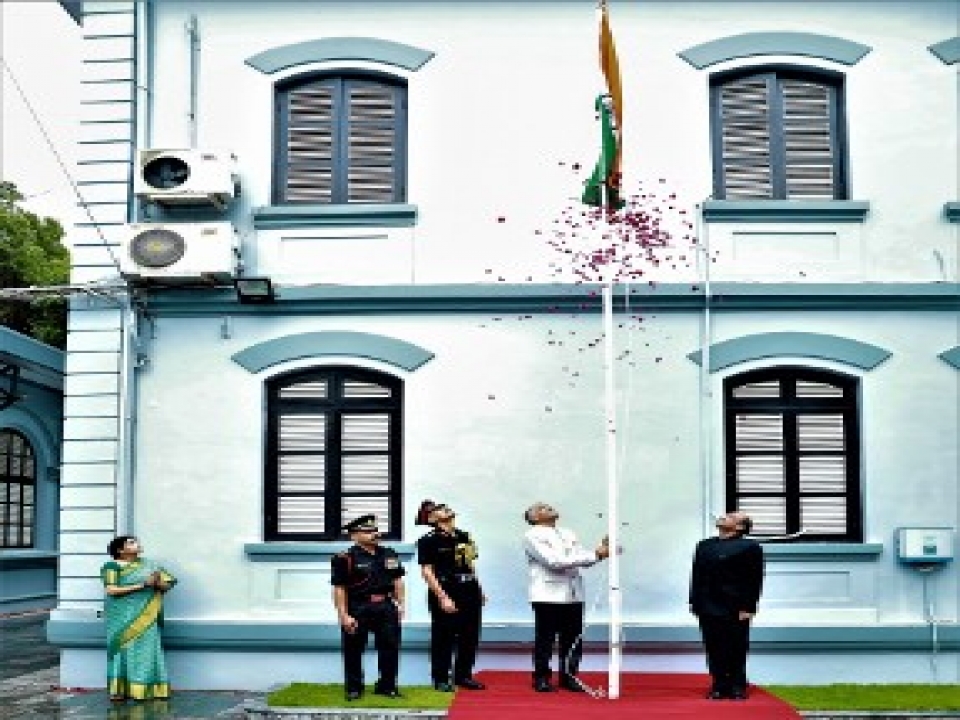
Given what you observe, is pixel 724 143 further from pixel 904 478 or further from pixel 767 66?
pixel 904 478

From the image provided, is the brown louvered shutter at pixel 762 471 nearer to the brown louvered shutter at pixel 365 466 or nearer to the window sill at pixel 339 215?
the brown louvered shutter at pixel 365 466

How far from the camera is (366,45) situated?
12.4 meters

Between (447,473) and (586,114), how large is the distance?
11.1ft

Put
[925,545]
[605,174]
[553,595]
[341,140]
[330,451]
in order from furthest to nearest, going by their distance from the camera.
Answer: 1. [341,140]
2. [330,451]
3. [925,545]
4. [553,595]
5. [605,174]

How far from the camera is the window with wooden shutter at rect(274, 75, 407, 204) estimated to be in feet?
40.7

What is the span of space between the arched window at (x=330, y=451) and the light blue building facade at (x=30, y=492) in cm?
796

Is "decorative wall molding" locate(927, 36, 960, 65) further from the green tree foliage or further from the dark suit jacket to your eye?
the green tree foliage

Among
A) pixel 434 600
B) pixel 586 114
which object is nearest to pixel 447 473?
pixel 434 600

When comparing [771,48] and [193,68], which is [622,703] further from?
[193,68]

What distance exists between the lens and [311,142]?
1251 centimetres

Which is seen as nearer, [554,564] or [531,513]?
[554,564]

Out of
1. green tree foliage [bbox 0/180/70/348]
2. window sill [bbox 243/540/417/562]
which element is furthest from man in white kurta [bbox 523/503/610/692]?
green tree foliage [bbox 0/180/70/348]

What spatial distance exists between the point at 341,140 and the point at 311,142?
0.91 ft

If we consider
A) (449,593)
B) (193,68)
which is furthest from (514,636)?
(193,68)
